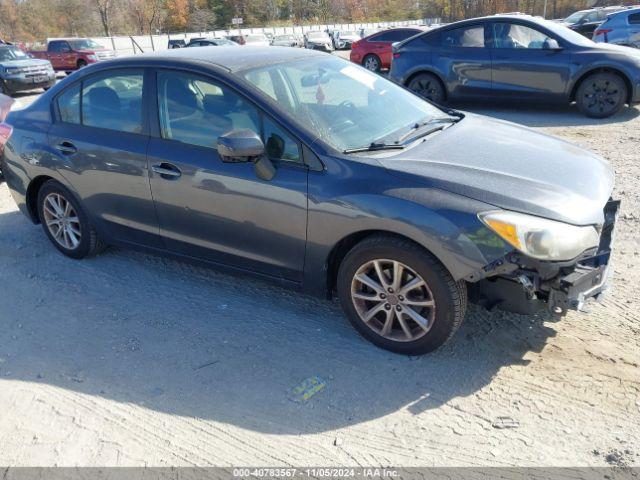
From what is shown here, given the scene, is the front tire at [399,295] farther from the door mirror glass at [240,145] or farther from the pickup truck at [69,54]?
the pickup truck at [69,54]

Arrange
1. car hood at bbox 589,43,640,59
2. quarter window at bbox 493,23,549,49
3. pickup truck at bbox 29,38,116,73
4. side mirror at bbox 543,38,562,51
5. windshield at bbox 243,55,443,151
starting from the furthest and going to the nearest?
pickup truck at bbox 29,38,116,73, quarter window at bbox 493,23,549,49, side mirror at bbox 543,38,562,51, car hood at bbox 589,43,640,59, windshield at bbox 243,55,443,151

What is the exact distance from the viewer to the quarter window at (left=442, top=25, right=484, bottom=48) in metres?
9.62

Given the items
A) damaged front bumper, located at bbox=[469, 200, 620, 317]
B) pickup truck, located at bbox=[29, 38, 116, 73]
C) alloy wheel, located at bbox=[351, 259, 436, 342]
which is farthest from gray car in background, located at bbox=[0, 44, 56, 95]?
damaged front bumper, located at bbox=[469, 200, 620, 317]

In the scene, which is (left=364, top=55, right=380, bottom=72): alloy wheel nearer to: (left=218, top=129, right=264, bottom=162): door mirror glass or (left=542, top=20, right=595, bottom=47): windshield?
(left=542, top=20, right=595, bottom=47): windshield

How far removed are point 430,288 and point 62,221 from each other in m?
3.38

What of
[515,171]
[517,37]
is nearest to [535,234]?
[515,171]

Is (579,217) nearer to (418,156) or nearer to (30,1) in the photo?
(418,156)

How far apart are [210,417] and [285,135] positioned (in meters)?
1.68

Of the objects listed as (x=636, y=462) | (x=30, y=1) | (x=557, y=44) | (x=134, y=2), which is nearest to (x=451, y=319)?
(x=636, y=462)

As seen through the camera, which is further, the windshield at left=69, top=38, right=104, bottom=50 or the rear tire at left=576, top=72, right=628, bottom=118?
the windshield at left=69, top=38, right=104, bottom=50

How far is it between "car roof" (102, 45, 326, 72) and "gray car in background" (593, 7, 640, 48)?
13.1 meters

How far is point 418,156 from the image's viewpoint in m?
3.33

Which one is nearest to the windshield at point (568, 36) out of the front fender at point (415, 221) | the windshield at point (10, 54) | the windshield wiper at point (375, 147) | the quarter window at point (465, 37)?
the quarter window at point (465, 37)

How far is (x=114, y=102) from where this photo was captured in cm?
427
